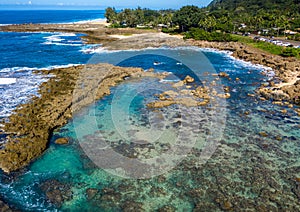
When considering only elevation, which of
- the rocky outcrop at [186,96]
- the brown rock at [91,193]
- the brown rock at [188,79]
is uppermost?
the brown rock at [188,79]

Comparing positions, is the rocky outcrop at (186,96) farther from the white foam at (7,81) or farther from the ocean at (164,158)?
the white foam at (7,81)

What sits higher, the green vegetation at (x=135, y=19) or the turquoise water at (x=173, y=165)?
the green vegetation at (x=135, y=19)

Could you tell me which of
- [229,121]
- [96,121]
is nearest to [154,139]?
[96,121]

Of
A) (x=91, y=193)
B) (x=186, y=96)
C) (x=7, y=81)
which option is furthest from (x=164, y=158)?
(x=7, y=81)

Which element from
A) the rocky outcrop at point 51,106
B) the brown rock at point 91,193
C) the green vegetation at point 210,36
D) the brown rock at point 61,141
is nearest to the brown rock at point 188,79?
the rocky outcrop at point 51,106

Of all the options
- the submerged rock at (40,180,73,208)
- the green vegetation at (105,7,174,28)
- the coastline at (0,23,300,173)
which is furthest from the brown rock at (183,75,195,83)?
the green vegetation at (105,7,174,28)

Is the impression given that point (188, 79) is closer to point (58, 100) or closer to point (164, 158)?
point (58, 100)

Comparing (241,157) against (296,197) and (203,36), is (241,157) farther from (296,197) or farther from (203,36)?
(203,36)
